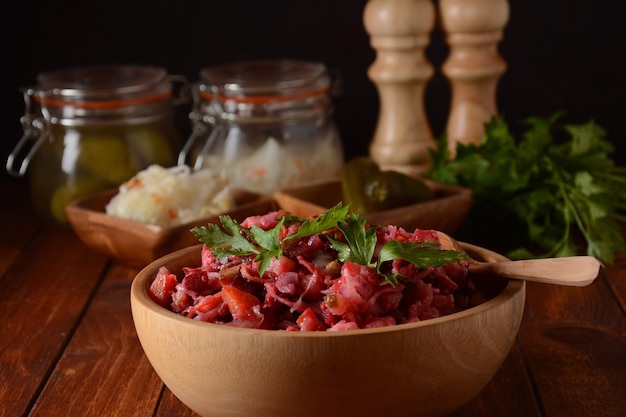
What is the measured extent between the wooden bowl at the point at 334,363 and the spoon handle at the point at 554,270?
0.14ft

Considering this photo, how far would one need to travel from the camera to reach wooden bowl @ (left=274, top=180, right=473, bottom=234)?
1816mm

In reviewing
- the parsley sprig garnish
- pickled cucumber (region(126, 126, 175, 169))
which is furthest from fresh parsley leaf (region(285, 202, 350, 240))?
pickled cucumber (region(126, 126, 175, 169))

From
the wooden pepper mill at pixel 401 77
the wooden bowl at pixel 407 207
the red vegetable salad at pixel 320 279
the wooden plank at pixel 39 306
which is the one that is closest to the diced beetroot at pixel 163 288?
the red vegetable salad at pixel 320 279

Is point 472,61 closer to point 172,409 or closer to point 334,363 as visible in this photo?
point 172,409

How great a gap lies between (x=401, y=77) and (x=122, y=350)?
3.47 ft

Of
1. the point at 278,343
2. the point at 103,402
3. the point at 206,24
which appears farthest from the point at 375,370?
the point at 206,24

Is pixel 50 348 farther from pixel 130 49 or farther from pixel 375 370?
pixel 130 49

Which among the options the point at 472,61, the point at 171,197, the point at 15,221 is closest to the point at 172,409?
the point at 171,197

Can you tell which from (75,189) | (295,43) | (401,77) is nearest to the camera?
(75,189)

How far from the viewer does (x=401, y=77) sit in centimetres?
229

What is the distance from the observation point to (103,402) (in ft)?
4.35

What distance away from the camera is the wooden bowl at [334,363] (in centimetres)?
101

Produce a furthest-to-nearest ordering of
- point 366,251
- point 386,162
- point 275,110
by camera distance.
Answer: point 386,162, point 275,110, point 366,251

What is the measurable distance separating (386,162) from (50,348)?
3.44 ft
